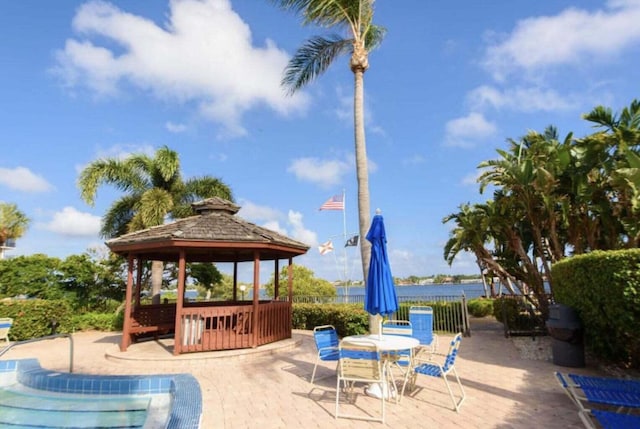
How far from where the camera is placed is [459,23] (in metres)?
9.71

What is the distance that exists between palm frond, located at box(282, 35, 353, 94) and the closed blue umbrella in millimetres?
6193

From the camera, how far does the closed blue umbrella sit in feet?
18.6

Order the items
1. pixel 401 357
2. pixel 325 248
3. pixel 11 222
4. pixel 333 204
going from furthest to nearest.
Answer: pixel 11 222 → pixel 325 248 → pixel 333 204 → pixel 401 357

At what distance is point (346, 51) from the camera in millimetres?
9984

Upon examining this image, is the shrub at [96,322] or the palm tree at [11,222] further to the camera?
the palm tree at [11,222]

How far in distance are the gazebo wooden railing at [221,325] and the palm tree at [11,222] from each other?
35959 mm

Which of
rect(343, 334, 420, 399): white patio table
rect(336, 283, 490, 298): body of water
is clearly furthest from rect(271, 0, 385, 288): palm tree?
rect(336, 283, 490, 298): body of water

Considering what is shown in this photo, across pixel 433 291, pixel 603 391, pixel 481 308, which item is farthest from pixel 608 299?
pixel 433 291

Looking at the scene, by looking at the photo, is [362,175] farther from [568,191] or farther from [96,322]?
[96,322]

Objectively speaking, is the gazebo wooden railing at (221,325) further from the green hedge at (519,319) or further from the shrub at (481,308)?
the shrub at (481,308)

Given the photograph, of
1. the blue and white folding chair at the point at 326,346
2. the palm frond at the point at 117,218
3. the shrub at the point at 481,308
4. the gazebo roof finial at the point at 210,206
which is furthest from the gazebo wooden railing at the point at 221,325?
the shrub at the point at 481,308

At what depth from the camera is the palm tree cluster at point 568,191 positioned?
9180mm

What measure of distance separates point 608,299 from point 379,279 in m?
3.98

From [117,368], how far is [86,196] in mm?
11214
